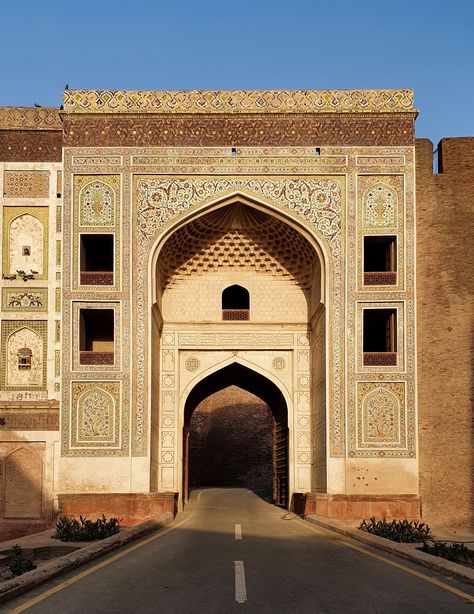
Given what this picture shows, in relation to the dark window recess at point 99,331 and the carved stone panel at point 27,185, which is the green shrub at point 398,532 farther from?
Result: the carved stone panel at point 27,185

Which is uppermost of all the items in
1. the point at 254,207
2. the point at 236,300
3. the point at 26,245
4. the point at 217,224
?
the point at 254,207

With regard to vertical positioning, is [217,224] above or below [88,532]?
above

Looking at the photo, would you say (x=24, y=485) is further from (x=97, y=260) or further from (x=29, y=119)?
(x=29, y=119)

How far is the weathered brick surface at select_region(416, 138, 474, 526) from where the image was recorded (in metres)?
18.0

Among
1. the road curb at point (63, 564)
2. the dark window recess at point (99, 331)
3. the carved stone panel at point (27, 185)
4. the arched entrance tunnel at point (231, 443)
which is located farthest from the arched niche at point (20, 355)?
the arched entrance tunnel at point (231, 443)

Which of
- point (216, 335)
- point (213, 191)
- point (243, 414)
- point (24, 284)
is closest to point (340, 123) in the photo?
point (213, 191)

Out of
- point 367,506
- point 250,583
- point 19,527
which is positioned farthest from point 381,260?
point 250,583

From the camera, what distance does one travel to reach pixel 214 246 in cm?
2105

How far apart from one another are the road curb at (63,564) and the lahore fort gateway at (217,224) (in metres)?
5.20

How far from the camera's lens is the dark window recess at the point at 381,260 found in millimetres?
18641

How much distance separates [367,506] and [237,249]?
748cm

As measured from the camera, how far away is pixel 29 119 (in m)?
19.8

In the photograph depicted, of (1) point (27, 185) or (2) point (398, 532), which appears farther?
(1) point (27, 185)

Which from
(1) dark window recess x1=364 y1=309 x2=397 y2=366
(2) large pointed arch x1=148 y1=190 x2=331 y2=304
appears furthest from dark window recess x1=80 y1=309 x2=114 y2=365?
(1) dark window recess x1=364 y1=309 x2=397 y2=366
